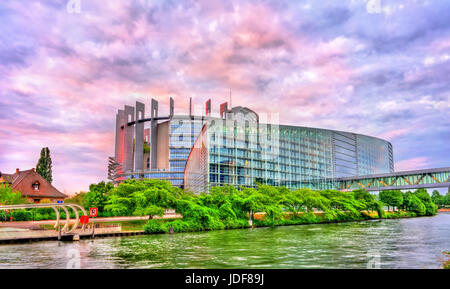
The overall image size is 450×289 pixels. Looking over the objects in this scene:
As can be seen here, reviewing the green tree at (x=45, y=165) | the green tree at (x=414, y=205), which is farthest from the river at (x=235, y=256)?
the green tree at (x=414, y=205)

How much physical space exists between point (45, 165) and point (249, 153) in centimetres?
5903

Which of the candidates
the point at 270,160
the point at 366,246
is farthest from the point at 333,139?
the point at 366,246

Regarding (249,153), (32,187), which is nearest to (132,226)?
(32,187)

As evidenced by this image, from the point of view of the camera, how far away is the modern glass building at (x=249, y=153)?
95688 millimetres

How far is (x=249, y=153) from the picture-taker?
335 feet

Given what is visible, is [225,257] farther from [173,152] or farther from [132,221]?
[173,152]

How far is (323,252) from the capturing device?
28781mm

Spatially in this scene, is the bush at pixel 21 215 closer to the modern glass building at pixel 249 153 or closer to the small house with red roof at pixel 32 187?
the small house with red roof at pixel 32 187

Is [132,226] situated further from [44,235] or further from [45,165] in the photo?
[45,165]

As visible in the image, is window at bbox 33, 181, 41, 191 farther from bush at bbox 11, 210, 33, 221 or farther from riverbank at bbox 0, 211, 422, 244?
riverbank at bbox 0, 211, 422, 244

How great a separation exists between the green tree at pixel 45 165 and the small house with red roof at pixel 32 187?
17.6 meters

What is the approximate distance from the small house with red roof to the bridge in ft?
336

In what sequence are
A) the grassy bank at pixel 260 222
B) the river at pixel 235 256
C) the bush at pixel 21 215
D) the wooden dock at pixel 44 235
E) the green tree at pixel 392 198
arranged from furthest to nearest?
the green tree at pixel 392 198, the bush at pixel 21 215, the grassy bank at pixel 260 222, the wooden dock at pixel 44 235, the river at pixel 235 256
